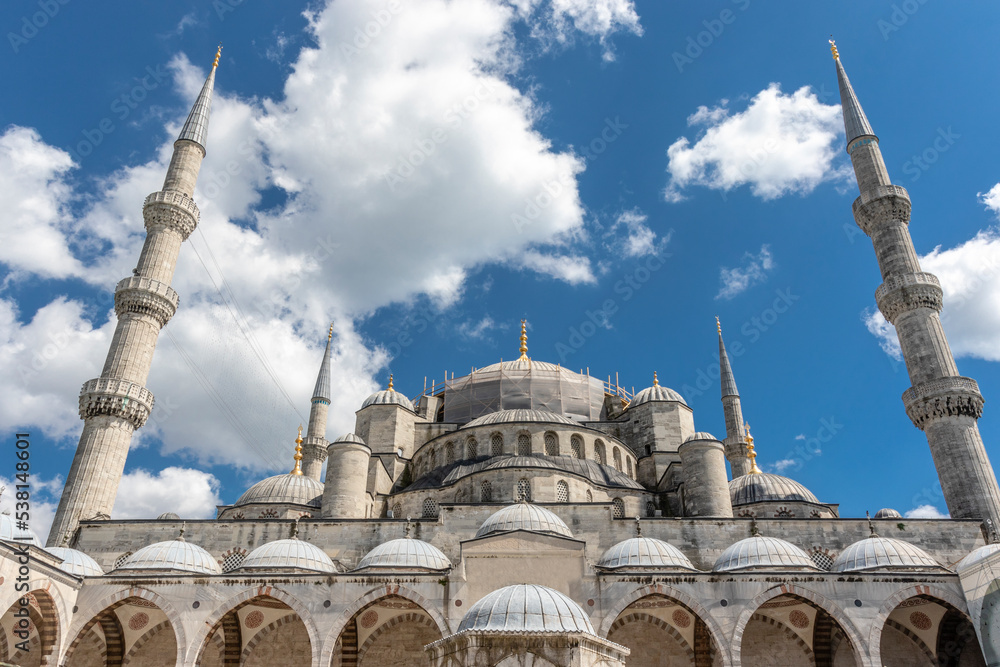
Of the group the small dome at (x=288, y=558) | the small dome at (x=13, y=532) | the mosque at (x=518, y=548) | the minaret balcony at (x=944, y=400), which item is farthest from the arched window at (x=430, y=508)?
the minaret balcony at (x=944, y=400)

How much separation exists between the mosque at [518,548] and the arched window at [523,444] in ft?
0.15

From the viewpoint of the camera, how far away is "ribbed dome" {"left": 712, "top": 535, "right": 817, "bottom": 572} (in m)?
14.5

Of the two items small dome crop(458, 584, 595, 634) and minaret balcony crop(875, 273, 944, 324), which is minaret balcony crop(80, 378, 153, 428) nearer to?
small dome crop(458, 584, 595, 634)

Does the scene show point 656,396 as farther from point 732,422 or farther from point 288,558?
point 288,558

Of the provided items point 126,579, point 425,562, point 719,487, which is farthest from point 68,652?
point 719,487

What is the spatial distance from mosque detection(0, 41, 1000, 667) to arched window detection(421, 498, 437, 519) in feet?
0.19

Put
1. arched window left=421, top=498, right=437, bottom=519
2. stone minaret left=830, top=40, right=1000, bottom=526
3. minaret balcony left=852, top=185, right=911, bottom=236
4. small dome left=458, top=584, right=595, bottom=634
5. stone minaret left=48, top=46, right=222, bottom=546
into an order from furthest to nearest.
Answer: minaret balcony left=852, top=185, right=911, bottom=236 → arched window left=421, top=498, right=437, bottom=519 → stone minaret left=48, top=46, right=222, bottom=546 → stone minaret left=830, top=40, right=1000, bottom=526 → small dome left=458, top=584, right=595, bottom=634

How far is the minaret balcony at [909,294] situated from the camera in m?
21.1

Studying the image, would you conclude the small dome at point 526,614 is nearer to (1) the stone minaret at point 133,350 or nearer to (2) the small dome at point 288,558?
(2) the small dome at point 288,558

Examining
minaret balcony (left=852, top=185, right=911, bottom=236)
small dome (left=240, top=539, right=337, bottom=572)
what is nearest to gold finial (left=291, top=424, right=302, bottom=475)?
small dome (left=240, top=539, right=337, bottom=572)

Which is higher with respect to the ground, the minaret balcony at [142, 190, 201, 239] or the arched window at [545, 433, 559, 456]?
the minaret balcony at [142, 190, 201, 239]

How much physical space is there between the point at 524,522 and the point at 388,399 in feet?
37.8

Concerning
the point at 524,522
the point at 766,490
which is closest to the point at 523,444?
the point at 524,522

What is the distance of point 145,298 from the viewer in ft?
70.3
